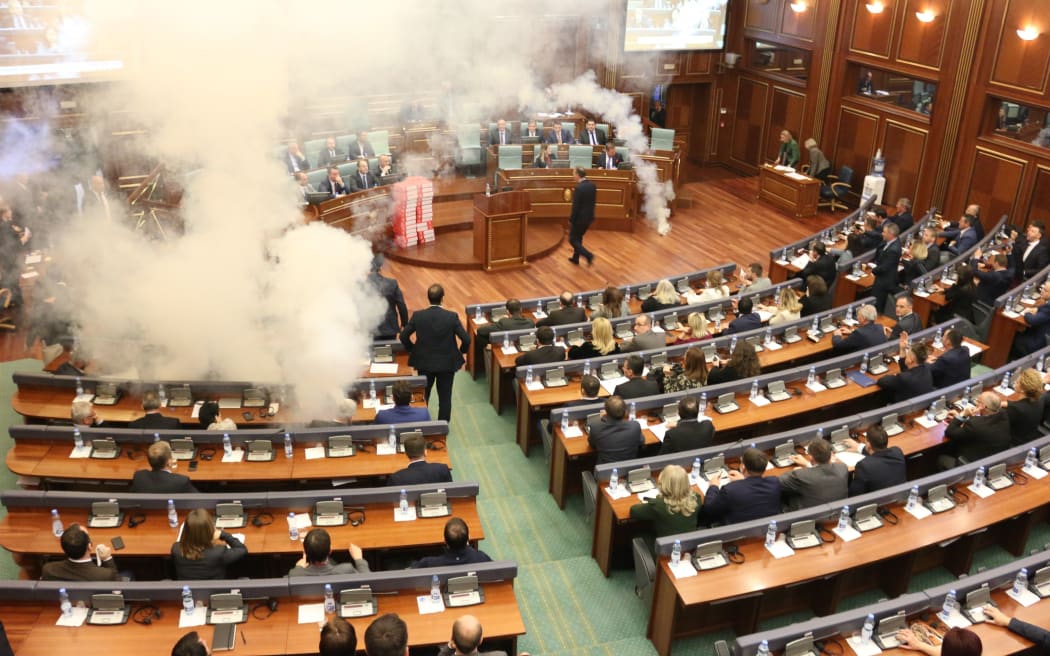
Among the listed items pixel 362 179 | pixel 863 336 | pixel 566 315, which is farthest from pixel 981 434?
pixel 362 179

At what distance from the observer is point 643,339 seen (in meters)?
9.26

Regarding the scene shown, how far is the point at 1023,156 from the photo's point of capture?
13.5 meters

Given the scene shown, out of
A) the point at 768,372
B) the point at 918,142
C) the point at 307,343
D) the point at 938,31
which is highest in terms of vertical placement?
the point at 938,31

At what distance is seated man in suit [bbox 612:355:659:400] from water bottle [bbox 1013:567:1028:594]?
3.45 metres

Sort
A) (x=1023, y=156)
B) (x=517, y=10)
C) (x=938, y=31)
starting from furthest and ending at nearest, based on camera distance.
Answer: (x=517, y=10) → (x=938, y=31) → (x=1023, y=156)

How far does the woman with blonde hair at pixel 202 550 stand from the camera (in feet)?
18.7

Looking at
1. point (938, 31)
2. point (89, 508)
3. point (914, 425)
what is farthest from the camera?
point (938, 31)

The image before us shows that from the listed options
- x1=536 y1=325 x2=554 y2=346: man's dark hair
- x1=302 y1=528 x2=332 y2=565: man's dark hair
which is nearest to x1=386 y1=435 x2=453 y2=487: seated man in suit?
x1=302 y1=528 x2=332 y2=565: man's dark hair

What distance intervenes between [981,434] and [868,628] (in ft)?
9.91

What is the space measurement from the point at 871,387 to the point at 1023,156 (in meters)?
7.35

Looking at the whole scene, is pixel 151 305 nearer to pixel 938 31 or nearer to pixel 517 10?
pixel 517 10

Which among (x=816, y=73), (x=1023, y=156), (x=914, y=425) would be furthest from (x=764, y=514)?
(x=816, y=73)

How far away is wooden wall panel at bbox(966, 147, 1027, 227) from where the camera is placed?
13.7 metres

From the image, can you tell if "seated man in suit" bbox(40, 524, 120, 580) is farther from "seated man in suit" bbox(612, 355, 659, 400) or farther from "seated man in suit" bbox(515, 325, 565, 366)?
"seated man in suit" bbox(612, 355, 659, 400)
